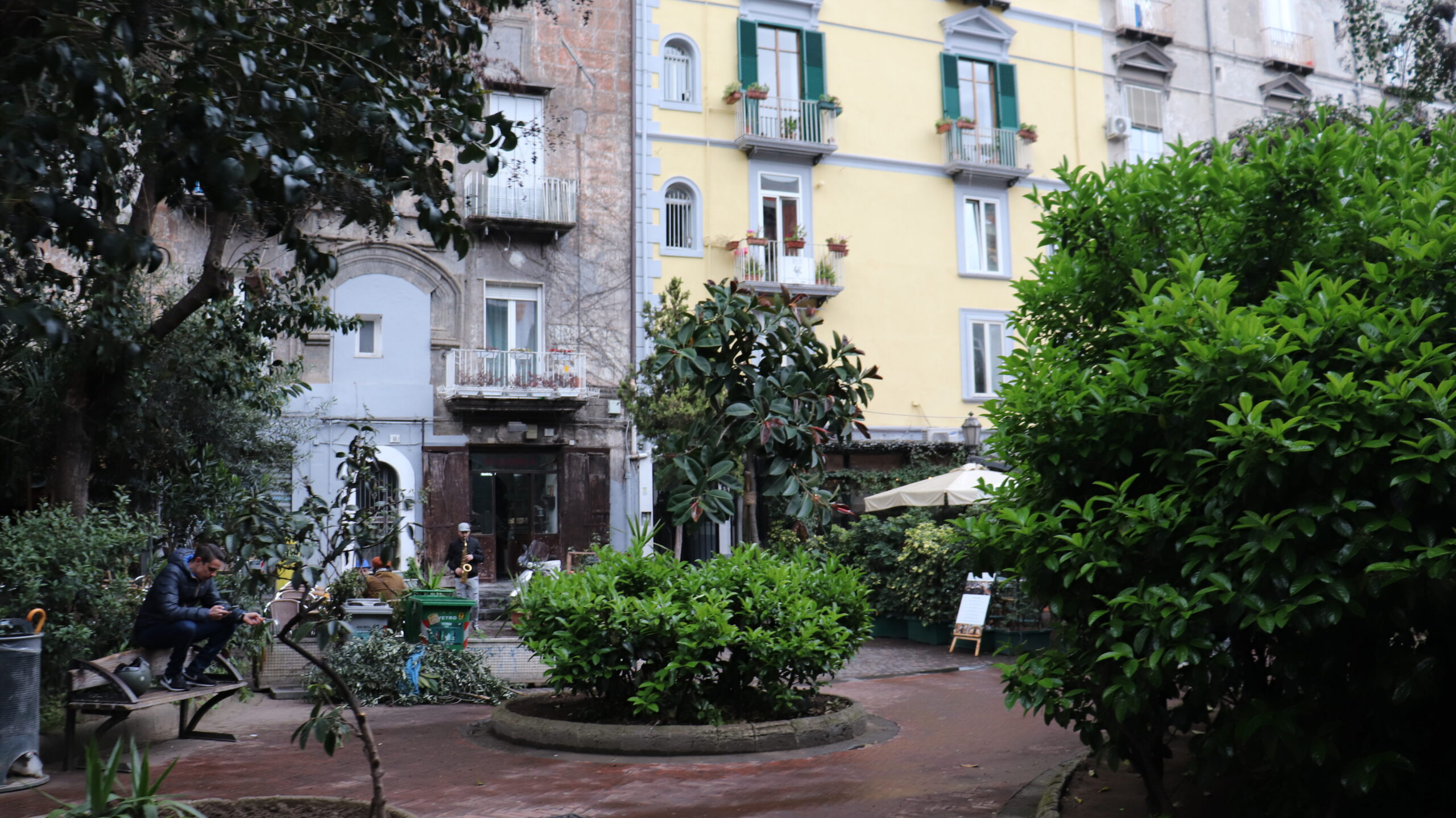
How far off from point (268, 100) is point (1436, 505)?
5.09 meters

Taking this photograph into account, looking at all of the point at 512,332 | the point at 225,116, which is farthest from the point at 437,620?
the point at 512,332

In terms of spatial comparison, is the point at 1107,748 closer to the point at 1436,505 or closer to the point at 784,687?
the point at 1436,505

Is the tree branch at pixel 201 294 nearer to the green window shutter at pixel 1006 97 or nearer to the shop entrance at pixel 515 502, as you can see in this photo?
the shop entrance at pixel 515 502

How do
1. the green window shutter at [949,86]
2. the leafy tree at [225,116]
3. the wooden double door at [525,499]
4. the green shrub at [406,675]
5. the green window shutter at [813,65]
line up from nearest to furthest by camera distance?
the leafy tree at [225,116]
the green shrub at [406,675]
the wooden double door at [525,499]
the green window shutter at [813,65]
the green window shutter at [949,86]

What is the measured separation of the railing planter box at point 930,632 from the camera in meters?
16.0

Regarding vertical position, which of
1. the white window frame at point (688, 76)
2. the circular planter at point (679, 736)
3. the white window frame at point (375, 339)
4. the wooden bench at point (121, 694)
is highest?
the white window frame at point (688, 76)

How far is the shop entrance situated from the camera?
23562mm

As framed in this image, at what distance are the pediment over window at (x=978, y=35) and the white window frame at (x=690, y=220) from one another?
736cm

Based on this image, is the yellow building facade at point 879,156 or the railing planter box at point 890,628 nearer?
the railing planter box at point 890,628

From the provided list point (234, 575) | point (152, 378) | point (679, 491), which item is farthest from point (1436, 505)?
point (152, 378)

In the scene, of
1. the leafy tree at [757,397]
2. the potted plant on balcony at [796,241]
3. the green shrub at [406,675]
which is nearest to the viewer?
the leafy tree at [757,397]

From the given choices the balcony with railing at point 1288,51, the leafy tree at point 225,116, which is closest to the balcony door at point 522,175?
the leafy tree at point 225,116

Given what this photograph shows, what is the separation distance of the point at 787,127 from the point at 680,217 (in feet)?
10.0

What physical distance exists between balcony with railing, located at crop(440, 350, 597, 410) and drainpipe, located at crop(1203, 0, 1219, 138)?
17.7 m
